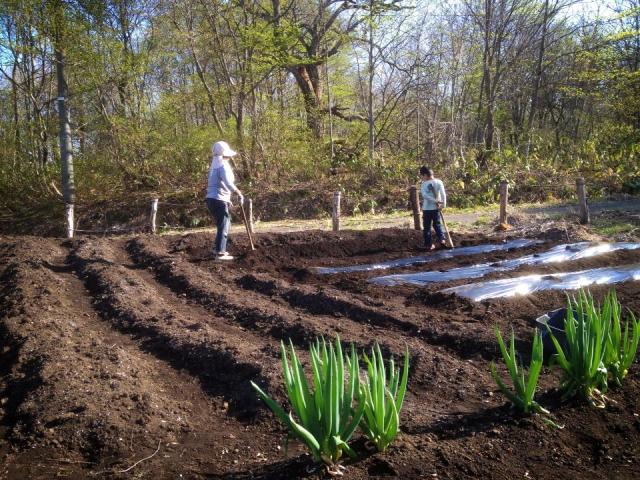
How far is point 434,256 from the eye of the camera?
9.45m

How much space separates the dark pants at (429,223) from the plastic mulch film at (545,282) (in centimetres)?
250

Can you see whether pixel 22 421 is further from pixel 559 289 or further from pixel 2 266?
pixel 2 266

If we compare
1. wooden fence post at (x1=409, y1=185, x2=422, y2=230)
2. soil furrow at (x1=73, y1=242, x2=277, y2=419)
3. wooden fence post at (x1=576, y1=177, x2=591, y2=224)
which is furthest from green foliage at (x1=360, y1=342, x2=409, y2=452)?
wooden fence post at (x1=576, y1=177, x2=591, y2=224)

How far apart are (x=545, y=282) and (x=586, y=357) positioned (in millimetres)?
3932

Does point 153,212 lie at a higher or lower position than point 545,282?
higher

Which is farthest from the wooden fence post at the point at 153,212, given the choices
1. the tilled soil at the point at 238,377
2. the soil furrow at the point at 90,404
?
the soil furrow at the point at 90,404

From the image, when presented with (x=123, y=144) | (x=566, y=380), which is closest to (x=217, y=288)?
(x=566, y=380)

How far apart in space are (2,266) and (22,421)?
643cm

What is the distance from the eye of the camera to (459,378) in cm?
436

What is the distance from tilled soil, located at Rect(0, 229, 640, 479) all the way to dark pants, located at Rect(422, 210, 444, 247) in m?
1.10

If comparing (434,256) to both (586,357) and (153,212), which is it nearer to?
(586,357)

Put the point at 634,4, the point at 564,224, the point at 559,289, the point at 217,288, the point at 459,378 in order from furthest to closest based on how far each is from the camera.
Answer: the point at 634,4 → the point at 564,224 → the point at 217,288 → the point at 559,289 → the point at 459,378

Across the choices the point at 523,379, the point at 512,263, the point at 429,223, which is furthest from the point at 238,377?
the point at 429,223

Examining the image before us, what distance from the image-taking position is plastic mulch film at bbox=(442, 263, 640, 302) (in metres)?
6.72
